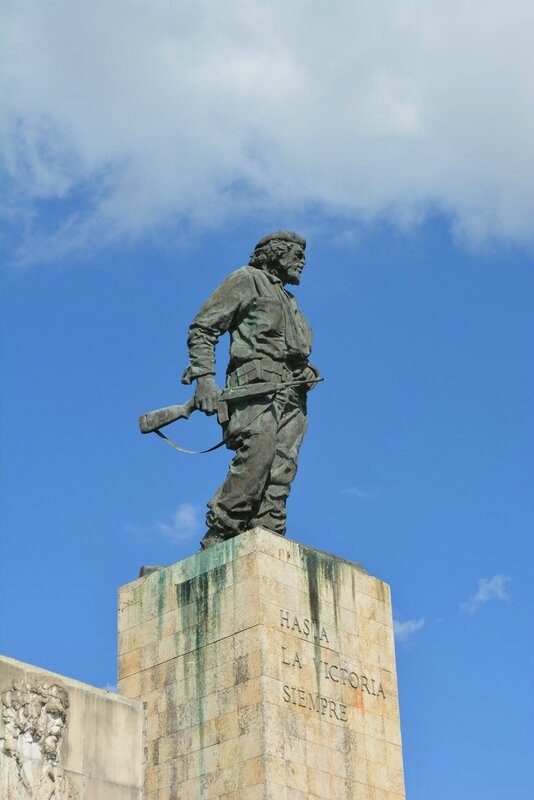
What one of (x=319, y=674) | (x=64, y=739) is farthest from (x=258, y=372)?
(x=64, y=739)

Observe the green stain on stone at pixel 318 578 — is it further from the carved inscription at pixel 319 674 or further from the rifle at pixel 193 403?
the rifle at pixel 193 403

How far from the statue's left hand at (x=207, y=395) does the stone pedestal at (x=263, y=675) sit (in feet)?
5.76

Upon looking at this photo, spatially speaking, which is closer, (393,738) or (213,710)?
(213,710)

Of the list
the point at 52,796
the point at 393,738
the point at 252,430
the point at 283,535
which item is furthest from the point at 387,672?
the point at 52,796

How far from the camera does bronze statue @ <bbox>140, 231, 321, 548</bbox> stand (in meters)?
18.2

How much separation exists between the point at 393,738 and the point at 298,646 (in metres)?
1.87

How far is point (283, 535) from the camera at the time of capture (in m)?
18.2

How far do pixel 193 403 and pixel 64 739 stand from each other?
4504 millimetres

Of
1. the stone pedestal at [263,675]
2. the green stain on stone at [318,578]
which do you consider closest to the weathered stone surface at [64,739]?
the stone pedestal at [263,675]

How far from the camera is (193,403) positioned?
1866 cm

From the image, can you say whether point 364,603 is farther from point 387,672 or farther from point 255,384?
point 255,384

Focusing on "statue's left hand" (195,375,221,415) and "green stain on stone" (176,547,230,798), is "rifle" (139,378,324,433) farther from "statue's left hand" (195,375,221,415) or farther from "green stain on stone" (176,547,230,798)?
"green stain on stone" (176,547,230,798)

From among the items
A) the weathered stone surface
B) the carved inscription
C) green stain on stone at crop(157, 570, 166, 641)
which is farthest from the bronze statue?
the weathered stone surface

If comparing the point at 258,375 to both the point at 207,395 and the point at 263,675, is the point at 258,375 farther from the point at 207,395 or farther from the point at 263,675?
the point at 263,675
